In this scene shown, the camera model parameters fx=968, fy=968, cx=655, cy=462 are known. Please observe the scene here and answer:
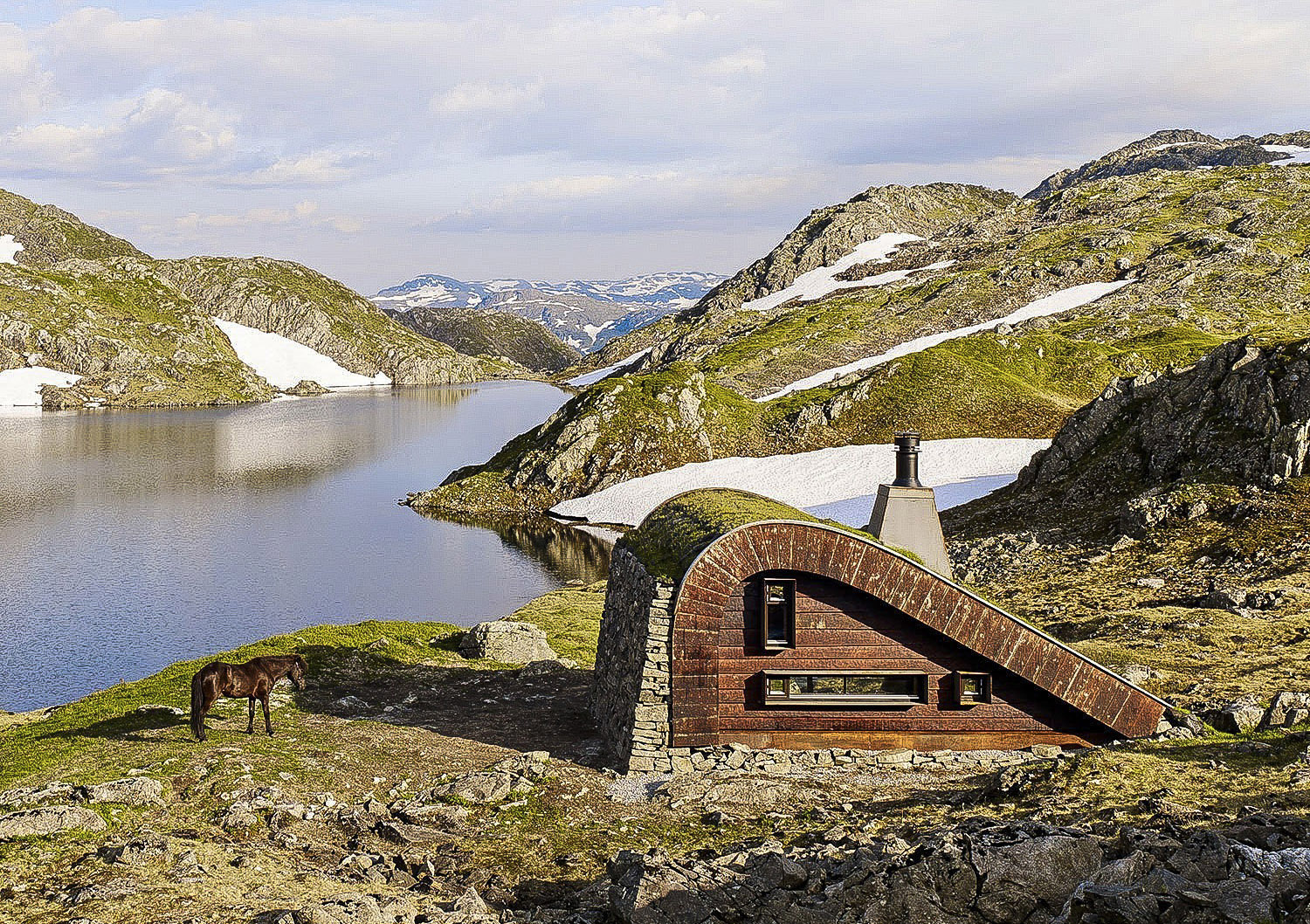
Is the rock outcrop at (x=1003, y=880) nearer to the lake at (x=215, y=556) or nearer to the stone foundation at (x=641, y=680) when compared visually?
the stone foundation at (x=641, y=680)

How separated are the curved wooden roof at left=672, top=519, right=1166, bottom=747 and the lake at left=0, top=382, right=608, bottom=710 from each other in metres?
33.6

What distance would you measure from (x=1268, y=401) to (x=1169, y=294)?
111 meters

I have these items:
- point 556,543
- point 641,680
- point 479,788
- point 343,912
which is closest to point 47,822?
point 343,912

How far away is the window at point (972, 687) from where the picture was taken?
25.3 m

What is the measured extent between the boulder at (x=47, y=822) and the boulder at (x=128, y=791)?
86 centimetres

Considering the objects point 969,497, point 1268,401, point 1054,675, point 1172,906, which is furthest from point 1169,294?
point 1172,906

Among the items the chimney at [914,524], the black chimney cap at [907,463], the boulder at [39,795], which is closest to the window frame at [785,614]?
the chimney at [914,524]

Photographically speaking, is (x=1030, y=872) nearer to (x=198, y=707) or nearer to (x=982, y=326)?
(x=198, y=707)

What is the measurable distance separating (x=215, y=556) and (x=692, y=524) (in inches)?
2302

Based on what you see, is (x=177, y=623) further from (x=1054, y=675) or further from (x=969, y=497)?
(x=969, y=497)

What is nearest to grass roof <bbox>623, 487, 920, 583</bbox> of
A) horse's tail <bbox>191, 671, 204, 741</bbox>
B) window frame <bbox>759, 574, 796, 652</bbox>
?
window frame <bbox>759, 574, 796, 652</bbox>

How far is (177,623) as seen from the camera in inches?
2227

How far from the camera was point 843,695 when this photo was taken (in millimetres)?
25422

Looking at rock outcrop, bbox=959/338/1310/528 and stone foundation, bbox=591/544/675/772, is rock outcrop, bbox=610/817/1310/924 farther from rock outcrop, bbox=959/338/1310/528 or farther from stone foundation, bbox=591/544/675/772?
rock outcrop, bbox=959/338/1310/528
